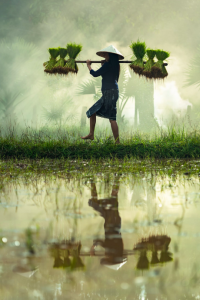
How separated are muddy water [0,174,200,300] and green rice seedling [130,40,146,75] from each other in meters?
5.73

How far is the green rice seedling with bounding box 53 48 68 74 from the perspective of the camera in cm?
826

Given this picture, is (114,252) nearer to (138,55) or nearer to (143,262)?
(143,262)

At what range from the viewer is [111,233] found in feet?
6.01

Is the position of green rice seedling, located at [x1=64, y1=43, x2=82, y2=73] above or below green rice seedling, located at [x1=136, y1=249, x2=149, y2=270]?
above

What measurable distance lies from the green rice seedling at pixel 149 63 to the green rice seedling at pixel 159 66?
104 mm

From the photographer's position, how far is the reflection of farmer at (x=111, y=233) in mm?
1455

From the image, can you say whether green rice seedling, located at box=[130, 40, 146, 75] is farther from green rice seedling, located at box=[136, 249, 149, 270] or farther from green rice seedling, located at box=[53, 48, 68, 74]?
green rice seedling, located at box=[136, 249, 149, 270]

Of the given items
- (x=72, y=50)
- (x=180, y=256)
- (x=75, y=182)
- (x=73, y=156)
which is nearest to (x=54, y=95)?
(x=72, y=50)

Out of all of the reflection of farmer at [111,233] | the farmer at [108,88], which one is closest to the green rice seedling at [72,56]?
the farmer at [108,88]

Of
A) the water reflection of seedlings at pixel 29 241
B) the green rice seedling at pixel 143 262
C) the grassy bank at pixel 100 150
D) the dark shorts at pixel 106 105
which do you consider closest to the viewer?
the green rice seedling at pixel 143 262

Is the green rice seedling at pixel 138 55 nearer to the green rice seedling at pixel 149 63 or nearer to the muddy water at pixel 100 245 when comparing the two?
the green rice seedling at pixel 149 63

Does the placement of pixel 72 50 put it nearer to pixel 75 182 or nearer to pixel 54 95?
pixel 75 182

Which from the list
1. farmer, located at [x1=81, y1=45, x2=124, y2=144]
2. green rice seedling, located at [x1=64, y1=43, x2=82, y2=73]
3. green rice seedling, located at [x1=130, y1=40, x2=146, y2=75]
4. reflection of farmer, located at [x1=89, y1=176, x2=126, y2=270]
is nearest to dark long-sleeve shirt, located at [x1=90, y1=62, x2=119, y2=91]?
farmer, located at [x1=81, y1=45, x2=124, y2=144]

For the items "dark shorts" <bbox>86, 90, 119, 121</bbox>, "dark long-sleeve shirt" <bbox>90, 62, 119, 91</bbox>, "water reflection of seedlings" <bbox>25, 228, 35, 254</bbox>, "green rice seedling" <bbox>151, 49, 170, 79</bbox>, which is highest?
"green rice seedling" <bbox>151, 49, 170, 79</bbox>
